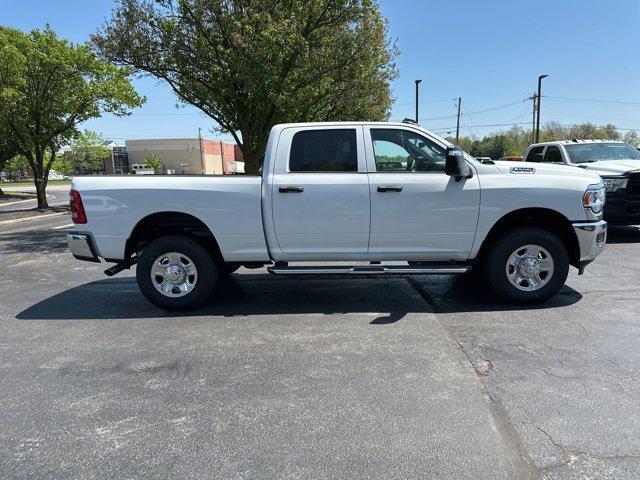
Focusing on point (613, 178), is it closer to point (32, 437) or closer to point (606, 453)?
point (606, 453)

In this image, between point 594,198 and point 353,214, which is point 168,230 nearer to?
point 353,214

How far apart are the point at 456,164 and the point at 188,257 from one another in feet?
10.2

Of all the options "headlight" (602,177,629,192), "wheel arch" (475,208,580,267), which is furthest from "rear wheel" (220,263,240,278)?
"headlight" (602,177,629,192)

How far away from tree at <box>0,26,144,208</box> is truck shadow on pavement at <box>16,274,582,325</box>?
10.4 m

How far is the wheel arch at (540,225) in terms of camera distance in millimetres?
5191

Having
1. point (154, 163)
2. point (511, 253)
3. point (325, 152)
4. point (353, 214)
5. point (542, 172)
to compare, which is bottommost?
point (511, 253)

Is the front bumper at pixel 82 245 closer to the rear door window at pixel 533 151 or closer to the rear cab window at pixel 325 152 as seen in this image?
the rear cab window at pixel 325 152

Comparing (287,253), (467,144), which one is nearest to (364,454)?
(287,253)

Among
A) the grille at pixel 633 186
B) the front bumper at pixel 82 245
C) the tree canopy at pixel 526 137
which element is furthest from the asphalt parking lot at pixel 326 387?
the tree canopy at pixel 526 137

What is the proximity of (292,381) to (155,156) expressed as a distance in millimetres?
93394

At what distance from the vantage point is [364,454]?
8.81ft

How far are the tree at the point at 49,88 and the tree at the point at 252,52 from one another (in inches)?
123

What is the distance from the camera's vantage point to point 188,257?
525 cm

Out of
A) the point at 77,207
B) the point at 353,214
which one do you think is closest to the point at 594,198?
the point at 353,214
